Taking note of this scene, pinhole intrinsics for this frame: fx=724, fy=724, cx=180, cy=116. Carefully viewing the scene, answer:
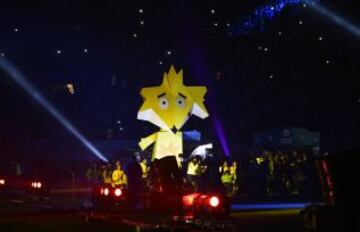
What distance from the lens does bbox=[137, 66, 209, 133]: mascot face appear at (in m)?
32.9

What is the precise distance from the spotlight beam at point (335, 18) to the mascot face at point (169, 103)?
9.57m

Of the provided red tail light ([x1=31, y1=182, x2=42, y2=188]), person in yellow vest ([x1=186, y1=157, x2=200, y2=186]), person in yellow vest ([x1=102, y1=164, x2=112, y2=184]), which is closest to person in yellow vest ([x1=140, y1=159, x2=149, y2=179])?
person in yellow vest ([x1=102, y1=164, x2=112, y2=184])

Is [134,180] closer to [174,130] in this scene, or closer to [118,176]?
[118,176]

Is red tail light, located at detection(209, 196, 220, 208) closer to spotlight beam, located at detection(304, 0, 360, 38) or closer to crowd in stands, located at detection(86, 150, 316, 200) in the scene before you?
crowd in stands, located at detection(86, 150, 316, 200)

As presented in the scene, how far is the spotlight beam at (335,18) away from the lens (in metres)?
39.2

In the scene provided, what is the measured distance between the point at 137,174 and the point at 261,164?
650 cm

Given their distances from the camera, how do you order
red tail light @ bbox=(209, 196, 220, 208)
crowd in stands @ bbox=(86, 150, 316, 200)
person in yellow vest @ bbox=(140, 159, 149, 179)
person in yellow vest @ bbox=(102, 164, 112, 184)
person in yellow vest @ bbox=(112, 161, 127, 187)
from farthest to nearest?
1. person in yellow vest @ bbox=(102, 164, 112, 184)
2. crowd in stands @ bbox=(86, 150, 316, 200)
3. person in yellow vest @ bbox=(140, 159, 149, 179)
4. person in yellow vest @ bbox=(112, 161, 127, 187)
5. red tail light @ bbox=(209, 196, 220, 208)

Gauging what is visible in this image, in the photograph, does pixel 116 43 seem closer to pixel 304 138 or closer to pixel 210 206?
pixel 304 138

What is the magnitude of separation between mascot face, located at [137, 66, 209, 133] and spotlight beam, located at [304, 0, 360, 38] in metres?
9.57

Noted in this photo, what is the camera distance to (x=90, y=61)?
47.1 metres

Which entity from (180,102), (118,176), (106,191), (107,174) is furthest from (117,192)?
(180,102)

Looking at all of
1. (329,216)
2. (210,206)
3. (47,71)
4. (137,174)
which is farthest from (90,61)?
(329,216)

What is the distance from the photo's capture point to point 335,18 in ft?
131

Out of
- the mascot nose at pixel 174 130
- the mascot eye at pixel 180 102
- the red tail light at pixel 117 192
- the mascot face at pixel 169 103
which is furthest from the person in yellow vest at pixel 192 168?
the mascot nose at pixel 174 130
